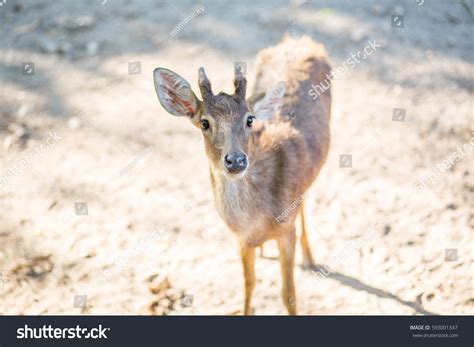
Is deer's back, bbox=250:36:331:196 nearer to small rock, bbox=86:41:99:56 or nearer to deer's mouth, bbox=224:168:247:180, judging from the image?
deer's mouth, bbox=224:168:247:180

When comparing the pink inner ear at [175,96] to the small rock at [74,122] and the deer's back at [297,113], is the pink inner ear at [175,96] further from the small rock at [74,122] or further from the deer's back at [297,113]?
the small rock at [74,122]

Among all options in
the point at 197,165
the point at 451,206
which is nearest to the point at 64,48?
the point at 197,165

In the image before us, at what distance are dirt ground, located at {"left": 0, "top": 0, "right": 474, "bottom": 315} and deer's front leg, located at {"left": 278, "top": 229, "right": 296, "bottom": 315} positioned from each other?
376 millimetres

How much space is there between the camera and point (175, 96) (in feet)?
15.5

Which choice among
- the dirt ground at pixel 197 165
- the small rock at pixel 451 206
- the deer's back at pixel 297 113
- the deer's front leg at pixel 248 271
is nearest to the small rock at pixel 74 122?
the dirt ground at pixel 197 165

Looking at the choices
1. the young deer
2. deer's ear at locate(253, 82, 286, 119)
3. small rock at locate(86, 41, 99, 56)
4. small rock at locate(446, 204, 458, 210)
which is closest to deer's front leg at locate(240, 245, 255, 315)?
the young deer

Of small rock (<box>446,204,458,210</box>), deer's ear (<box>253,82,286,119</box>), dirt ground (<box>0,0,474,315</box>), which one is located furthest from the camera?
small rock (<box>446,204,458,210</box>)

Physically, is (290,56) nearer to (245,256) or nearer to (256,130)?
(256,130)

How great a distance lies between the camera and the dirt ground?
5.83 meters

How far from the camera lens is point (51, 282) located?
5.92 metres
